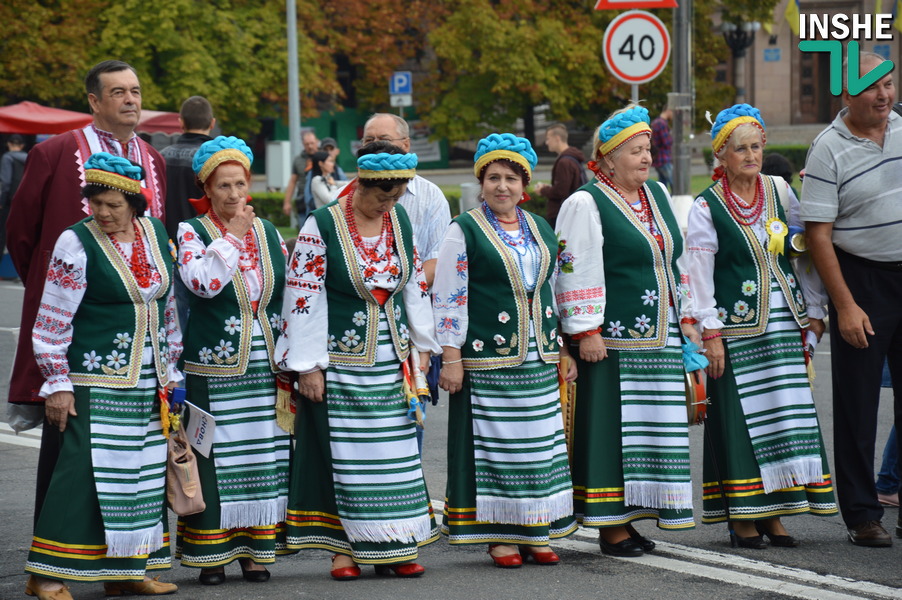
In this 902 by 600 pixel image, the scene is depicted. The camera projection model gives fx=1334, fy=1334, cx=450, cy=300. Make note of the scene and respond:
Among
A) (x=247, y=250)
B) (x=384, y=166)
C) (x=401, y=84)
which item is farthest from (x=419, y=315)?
(x=401, y=84)

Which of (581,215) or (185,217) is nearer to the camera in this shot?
(581,215)

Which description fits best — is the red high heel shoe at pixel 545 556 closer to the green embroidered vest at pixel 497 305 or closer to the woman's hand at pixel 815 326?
the green embroidered vest at pixel 497 305

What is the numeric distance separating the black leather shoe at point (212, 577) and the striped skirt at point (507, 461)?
1.04 metres

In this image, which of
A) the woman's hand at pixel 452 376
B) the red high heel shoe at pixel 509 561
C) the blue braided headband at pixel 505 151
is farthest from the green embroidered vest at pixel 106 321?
the red high heel shoe at pixel 509 561

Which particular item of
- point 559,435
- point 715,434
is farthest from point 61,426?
point 715,434

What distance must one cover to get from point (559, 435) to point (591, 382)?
0.33 meters

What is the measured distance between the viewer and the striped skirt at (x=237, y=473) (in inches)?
225

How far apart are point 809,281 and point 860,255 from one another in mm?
288

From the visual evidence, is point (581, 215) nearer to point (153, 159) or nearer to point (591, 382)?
point (591, 382)

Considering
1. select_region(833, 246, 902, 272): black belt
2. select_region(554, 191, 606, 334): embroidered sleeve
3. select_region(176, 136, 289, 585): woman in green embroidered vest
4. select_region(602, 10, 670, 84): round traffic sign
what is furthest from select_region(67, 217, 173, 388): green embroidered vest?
select_region(602, 10, 670, 84): round traffic sign

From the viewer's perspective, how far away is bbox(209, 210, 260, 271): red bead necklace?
5.81m

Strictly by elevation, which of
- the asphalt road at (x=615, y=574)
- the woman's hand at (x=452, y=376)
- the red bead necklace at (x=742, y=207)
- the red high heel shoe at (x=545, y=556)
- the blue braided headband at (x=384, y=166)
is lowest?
the asphalt road at (x=615, y=574)

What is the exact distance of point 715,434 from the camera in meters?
6.54

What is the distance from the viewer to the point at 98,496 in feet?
17.7
